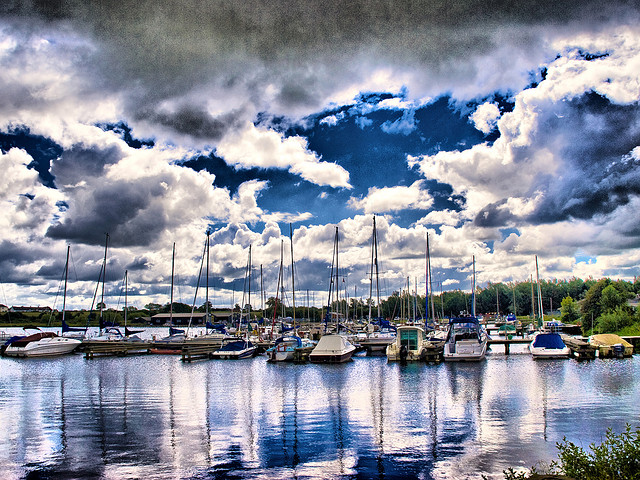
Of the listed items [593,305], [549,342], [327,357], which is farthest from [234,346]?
[593,305]

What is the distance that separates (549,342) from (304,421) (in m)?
47.6

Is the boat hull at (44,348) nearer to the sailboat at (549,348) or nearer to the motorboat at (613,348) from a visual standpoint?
the sailboat at (549,348)

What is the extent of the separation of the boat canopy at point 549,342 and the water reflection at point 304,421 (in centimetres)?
1232

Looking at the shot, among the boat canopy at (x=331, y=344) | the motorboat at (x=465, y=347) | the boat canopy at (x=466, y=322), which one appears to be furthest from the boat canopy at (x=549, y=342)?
the boat canopy at (x=331, y=344)

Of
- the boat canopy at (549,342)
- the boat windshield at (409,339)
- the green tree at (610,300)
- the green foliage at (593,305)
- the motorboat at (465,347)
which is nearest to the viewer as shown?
the motorboat at (465,347)

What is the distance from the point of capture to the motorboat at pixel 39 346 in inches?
2886

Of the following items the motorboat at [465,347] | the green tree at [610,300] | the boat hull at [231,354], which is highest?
the green tree at [610,300]

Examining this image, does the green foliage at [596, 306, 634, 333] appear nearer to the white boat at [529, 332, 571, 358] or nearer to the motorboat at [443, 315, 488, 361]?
the white boat at [529, 332, 571, 358]

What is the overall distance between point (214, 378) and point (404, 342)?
25.4 m

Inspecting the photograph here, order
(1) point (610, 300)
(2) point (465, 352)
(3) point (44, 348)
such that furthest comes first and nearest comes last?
(1) point (610, 300) → (3) point (44, 348) → (2) point (465, 352)

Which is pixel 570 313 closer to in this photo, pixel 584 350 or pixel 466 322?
pixel 584 350

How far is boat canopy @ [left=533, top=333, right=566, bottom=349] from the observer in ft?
203

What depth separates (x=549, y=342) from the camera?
62.3m

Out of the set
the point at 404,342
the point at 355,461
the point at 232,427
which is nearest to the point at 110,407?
the point at 232,427
